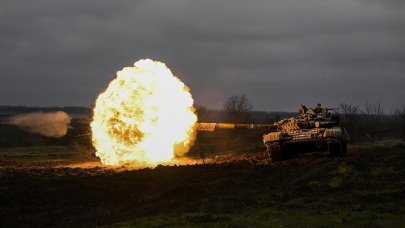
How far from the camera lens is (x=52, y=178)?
2775cm

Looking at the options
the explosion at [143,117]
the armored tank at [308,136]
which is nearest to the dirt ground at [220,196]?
the armored tank at [308,136]

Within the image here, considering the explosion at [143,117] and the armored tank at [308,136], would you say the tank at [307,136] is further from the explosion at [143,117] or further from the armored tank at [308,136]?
the explosion at [143,117]

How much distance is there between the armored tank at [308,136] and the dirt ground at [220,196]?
1.48m

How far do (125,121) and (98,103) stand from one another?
7.92ft

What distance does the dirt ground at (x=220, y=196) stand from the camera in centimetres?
1652

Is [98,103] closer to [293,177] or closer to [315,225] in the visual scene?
[293,177]

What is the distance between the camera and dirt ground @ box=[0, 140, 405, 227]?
54.2 feet

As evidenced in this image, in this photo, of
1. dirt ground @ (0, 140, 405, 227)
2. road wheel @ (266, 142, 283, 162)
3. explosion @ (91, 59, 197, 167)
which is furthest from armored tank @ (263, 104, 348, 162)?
explosion @ (91, 59, 197, 167)

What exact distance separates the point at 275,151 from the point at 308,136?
6.55ft

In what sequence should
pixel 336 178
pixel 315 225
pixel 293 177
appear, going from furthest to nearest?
pixel 293 177
pixel 336 178
pixel 315 225

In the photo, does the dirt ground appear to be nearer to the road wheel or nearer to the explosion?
the road wheel

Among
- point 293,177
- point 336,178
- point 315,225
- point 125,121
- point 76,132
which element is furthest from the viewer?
point 76,132

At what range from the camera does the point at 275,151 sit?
30.2m

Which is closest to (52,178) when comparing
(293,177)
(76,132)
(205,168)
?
(205,168)
